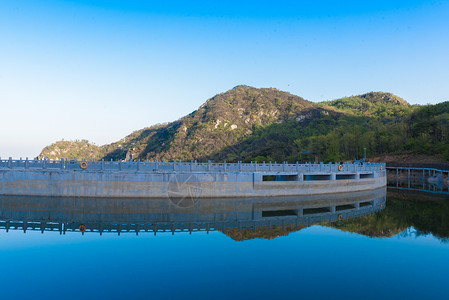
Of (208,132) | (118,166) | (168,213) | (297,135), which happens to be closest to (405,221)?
(168,213)

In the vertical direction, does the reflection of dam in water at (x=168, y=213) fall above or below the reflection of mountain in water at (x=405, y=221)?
above

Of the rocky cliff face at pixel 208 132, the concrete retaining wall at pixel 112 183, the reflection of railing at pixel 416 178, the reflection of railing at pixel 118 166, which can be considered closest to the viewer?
the concrete retaining wall at pixel 112 183

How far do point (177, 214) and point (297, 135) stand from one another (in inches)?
5066

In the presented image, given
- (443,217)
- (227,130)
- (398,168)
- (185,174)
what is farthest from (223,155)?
(443,217)

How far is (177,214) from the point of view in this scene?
3500 cm

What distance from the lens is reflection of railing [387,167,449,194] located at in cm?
7175

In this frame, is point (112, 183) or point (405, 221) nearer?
point (405, 221)

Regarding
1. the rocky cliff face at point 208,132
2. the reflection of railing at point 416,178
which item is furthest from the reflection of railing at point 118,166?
the rocky cliff face at point 208,132

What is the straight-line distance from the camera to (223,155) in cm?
15575

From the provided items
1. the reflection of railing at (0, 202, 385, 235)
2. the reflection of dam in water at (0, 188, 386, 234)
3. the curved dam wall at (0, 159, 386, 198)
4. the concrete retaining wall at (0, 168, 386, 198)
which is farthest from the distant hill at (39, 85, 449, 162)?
the reflection of railing at (0, 202, 385, 235)

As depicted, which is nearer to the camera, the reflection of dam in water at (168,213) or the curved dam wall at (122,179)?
the reflection of dam in water at (168,213)

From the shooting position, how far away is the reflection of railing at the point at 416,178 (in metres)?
71.8

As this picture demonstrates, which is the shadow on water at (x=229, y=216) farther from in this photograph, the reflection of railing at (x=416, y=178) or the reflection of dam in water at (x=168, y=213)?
the reflection of railing at (x=416, y=178)

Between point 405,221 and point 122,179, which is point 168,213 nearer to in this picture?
point 122,179
